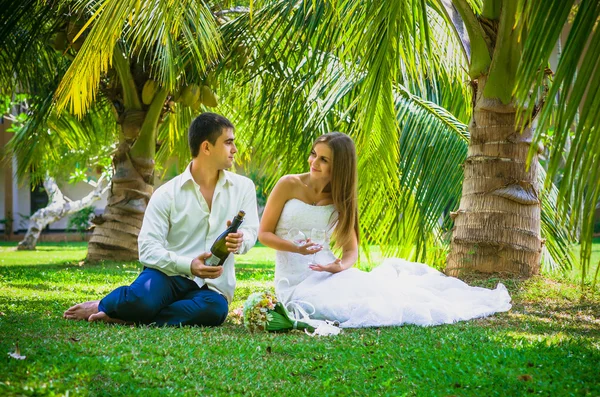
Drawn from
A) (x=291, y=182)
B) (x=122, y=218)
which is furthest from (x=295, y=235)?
(x=122, y=218)

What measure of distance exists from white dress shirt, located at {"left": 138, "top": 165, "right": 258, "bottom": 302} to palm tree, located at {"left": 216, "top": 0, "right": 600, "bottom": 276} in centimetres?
136

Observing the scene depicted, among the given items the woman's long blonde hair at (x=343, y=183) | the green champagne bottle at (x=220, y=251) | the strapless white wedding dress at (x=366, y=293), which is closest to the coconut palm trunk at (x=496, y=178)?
the strapless white wedding dress at (x=366, y=293)

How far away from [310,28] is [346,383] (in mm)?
3820

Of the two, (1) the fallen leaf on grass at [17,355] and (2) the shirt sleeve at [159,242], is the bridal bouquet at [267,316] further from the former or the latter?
(1) the fallen leaf on grass at [17,355]

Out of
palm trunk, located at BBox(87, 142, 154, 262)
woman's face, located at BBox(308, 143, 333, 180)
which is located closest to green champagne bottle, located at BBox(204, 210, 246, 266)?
woman's face, located at BBox(308, 143, 333, 180)

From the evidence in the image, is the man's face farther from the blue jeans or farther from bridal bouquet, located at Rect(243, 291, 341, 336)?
bridal bouquet, located at Rect(243, 291, 341, 336)

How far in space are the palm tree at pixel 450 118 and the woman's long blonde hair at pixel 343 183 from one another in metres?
0.53

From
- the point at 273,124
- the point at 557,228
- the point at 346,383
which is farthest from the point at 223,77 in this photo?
the point at 346,383

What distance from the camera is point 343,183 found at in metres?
5.50

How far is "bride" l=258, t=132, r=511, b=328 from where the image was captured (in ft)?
16.5

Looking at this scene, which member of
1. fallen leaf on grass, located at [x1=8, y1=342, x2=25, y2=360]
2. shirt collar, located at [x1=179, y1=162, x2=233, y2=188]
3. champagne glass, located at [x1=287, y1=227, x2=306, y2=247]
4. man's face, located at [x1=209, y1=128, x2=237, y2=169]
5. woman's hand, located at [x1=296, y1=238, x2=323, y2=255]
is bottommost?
fallen leaf on grass, located at [x1=8, y1=342, x2=25, y2=360]

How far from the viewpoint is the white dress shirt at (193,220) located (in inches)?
198

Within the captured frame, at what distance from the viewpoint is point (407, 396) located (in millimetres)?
3189

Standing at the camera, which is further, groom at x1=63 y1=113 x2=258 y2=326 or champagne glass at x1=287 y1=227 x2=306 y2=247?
champagne glass at x1=287 y1=227 x2=306 y2=247
